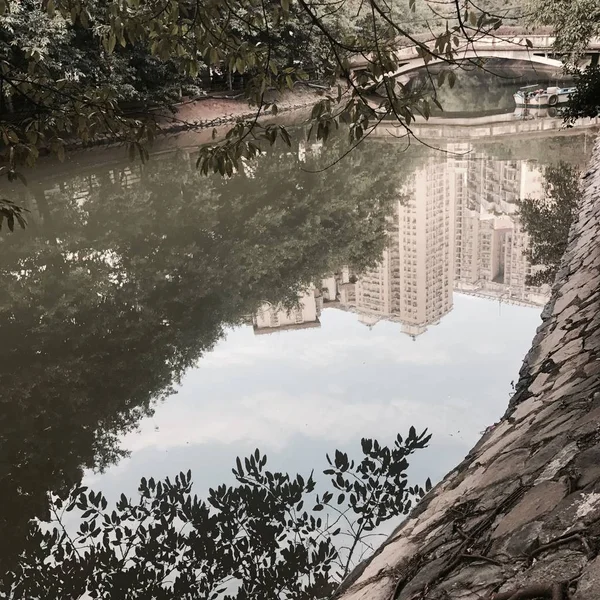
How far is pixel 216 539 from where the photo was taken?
4.09 meters

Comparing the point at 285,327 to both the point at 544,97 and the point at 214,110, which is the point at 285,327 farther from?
the point at 544,97

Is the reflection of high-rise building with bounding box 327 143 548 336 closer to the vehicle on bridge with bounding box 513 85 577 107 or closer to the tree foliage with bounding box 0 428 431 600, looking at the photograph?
the tree foliage with bounding box 0 428 431 600

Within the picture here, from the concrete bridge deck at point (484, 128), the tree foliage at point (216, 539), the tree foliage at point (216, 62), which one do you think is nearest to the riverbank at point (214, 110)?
the concrete bridge deck at point (484, 128)

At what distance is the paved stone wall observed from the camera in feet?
6.07

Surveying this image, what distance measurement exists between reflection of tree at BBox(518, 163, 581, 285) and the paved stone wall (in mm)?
4234

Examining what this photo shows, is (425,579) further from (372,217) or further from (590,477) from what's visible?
(372,217)

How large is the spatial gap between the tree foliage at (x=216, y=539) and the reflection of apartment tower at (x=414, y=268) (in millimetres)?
3062

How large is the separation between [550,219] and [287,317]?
5111 millimetres

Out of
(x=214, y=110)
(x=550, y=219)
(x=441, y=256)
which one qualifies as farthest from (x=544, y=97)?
(x=441, y=256)

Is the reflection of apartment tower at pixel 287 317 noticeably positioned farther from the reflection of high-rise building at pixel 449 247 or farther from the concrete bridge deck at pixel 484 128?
the concrete bridge deck at pixel 484 128

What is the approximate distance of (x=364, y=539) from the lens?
407 centimetres

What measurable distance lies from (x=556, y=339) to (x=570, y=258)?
2.45 metres

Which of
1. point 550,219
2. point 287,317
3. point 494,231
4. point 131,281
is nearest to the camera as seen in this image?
point 287,317

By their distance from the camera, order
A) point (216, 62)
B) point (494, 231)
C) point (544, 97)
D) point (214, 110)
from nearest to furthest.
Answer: point (216, 62)
point (494, 231)
point (544, 97)
point (214, 110)
